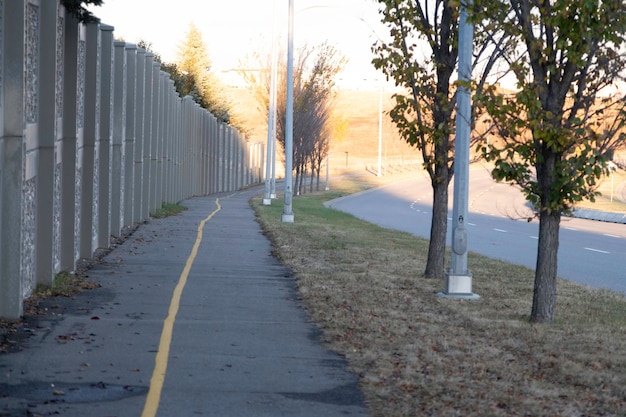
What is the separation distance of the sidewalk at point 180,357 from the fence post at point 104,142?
3.45 m

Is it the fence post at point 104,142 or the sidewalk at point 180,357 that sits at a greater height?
the fence post at point 104,142

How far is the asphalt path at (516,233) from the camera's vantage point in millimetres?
21558

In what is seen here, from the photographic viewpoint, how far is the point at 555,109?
11586 mm

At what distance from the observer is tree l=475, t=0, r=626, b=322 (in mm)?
11062

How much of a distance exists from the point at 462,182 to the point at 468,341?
408cm

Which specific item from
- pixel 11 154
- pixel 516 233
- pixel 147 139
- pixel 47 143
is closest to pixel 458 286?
pixel 47 143

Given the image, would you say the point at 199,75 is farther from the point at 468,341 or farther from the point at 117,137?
the point at 468,341

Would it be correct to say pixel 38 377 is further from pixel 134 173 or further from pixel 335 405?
pixel 134 173

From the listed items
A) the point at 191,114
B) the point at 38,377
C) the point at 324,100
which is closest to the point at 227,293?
the point at 38,377

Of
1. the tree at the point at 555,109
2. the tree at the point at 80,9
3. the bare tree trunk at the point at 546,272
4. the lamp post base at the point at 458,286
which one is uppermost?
the tree at the point at 80,9

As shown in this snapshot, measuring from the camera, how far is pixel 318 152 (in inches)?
2594

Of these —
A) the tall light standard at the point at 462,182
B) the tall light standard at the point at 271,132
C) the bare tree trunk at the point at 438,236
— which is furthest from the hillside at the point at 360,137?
the tall light standard at the point at 462,182

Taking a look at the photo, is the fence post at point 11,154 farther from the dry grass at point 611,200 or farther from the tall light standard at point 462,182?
the dry grass at point 611,200

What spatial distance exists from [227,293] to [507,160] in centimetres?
421
